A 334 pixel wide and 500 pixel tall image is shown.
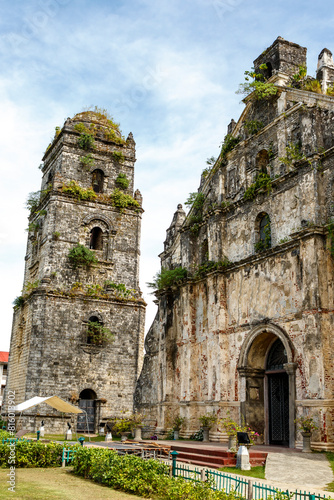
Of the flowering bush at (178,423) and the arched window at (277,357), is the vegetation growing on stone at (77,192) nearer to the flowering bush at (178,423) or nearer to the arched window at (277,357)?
the flowering bush at (178,423)

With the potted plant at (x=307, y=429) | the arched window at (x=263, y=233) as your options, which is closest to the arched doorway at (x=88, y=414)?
the arched window at (x=263, y=233)

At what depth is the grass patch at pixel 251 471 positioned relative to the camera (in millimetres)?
11789

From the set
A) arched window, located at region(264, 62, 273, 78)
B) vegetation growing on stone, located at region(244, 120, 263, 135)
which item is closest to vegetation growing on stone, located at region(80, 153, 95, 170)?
vegetation growing on stone, located at region(244, 120, 263, 135)

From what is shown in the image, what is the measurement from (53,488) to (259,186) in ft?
39.2

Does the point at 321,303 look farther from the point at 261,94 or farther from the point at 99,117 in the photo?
the point at 99,117

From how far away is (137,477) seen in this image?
35.0 ft

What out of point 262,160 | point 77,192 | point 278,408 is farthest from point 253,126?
point 77,192

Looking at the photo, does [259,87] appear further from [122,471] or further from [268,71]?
[122,471]

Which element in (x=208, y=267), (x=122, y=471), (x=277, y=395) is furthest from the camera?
(x=208, y=267)

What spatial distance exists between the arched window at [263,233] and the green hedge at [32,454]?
8.73m

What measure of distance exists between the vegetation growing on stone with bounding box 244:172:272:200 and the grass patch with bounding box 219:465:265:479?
920 centimetres

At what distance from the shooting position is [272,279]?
17.6 metres

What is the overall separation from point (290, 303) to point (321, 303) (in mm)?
1575

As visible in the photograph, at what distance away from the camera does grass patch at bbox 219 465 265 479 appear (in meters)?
11.8
